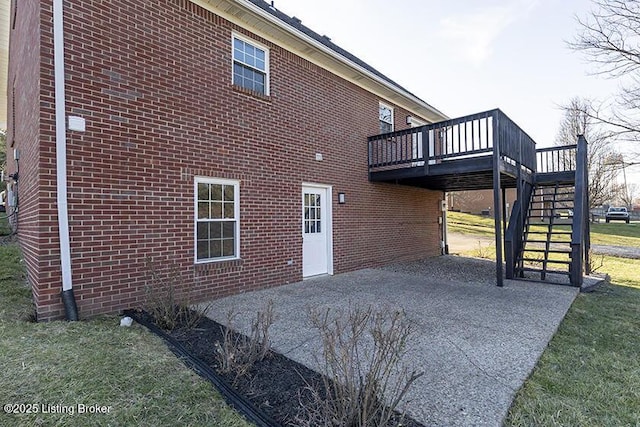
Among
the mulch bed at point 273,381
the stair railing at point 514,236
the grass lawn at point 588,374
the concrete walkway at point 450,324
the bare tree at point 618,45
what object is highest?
the bare tree at point 618,45

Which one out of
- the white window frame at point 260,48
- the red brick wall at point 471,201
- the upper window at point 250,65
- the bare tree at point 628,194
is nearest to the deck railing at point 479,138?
the white window frame at point 260,48

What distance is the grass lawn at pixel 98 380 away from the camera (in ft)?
7.63

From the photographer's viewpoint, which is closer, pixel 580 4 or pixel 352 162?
pixel 352 162

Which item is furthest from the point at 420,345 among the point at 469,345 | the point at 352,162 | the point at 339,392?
the point at 352,162

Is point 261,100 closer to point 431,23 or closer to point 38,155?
point 38,155

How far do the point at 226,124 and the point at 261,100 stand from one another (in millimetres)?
1045

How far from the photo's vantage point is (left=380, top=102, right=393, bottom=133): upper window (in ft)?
33.4

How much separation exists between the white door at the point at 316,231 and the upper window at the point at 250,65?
2.44 m

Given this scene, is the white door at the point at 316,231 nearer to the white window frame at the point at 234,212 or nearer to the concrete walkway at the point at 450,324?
the concrete walkway at the point at 450,324

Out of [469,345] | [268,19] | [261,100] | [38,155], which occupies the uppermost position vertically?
[268,19]

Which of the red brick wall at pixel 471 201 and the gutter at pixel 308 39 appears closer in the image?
the gutter at pixel 308 39

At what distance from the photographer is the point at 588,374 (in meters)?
3.11

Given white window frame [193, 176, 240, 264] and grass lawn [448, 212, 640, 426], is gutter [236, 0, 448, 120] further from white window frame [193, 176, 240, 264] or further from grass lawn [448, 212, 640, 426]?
grass lawn [448, 212, 640, 426]

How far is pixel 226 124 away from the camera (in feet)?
19.9
